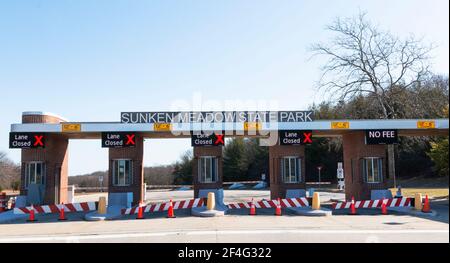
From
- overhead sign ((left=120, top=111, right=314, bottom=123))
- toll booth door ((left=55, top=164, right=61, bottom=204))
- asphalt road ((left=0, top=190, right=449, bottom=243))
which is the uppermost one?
overhead sign ((left=120, top=111, right=314, bottom=123))

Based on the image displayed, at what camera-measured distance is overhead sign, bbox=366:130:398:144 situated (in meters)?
24.2

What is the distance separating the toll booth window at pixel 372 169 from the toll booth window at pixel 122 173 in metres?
12.5

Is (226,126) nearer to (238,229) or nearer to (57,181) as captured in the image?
(238,229)

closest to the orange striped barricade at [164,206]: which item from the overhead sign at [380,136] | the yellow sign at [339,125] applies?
the yellow sign at [339,125]

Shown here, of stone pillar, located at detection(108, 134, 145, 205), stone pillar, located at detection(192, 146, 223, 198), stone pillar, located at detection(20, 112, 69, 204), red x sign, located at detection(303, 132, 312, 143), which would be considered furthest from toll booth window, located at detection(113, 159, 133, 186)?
red x sign, located at detection(303, 132, 312, 143)

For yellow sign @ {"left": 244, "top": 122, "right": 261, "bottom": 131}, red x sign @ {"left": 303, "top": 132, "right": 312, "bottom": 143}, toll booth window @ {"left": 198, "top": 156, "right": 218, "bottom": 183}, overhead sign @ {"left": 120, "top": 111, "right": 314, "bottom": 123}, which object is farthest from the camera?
toll booth window @ {"left": 198, "top": 156, "right": 218, "bottom": 183}

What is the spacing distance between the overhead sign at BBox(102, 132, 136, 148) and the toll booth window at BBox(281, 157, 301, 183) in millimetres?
8248

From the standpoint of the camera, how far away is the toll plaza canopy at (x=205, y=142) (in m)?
23.9

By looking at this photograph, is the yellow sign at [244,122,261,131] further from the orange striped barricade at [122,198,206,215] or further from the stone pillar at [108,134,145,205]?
the stone pillar at [108,134,145,205]

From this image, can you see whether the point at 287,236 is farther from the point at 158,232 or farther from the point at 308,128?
the point at 308,128

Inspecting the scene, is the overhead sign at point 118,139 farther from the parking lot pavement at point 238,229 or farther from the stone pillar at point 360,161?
the stone pillar at point 360,161

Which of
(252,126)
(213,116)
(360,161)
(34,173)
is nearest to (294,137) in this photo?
(252,126)

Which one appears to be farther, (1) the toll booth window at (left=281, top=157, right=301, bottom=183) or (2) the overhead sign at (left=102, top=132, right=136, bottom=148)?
(1) the toll booth window at (left=281, top=157, right=301, bottom=183)

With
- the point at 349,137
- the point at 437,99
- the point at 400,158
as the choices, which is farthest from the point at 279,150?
the point at 400,158
